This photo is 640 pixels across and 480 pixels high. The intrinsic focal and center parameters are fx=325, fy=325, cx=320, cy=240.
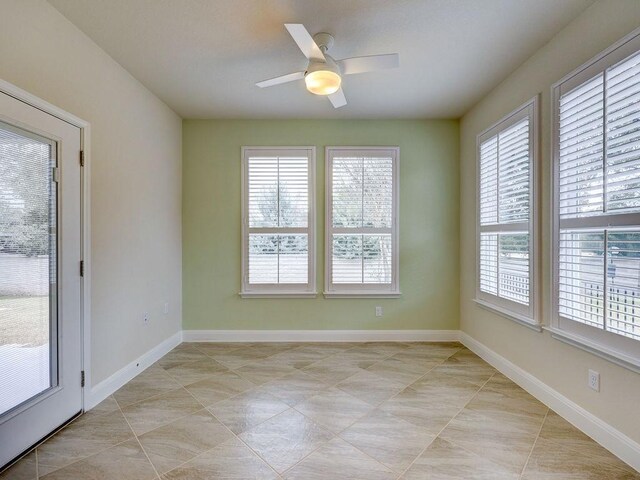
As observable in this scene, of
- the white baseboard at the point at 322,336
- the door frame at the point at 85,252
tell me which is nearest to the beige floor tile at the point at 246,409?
the door frame at the point at 85,252

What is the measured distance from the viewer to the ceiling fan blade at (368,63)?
6.96 ft

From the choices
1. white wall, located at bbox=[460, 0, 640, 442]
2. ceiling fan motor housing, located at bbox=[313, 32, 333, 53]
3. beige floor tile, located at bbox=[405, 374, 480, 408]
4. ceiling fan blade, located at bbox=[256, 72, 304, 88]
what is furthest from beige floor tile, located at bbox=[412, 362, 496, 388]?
ceiling fan motor housing, located at bbox=[313, 32, 333, 53]

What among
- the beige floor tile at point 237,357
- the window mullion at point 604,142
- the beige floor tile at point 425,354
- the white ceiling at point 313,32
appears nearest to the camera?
the window mullion at point 604,142

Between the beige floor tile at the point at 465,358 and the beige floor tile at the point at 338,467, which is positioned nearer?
the beige floor tile at the point at 338,467

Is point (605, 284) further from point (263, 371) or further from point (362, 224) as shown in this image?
point (263, 371)

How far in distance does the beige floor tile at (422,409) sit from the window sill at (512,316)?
2.83 feet

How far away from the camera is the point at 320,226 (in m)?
4.00

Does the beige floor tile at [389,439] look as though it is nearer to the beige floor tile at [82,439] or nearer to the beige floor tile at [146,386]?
the beige floor tile at [82,439]

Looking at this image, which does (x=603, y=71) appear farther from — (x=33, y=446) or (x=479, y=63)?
(x=33, y=446)

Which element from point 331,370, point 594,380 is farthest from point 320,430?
point 594,380

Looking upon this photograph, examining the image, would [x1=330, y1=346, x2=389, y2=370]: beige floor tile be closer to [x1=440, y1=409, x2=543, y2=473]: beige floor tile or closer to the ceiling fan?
[x1=440, y1=409, x2=543, y2=473]: beige floor tile

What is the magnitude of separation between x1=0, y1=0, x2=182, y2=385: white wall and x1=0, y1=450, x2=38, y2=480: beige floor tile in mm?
656

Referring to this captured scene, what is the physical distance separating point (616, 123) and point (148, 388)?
3830 mm

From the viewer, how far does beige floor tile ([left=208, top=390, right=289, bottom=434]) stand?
2242 millimetres
